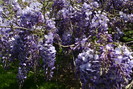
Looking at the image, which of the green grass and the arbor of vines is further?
the green grass

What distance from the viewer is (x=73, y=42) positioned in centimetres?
571

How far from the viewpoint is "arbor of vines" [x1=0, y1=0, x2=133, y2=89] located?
3133mm

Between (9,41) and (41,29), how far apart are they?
1345 millimetres

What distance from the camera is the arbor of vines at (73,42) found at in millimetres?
3133

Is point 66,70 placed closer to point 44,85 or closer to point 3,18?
point 44,85

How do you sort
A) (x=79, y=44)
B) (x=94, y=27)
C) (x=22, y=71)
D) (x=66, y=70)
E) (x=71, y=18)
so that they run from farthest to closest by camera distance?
(x=66, y=70), (x=71, y=18), (x=22, y=71), (x=94, y=27), (x=79, y=44)

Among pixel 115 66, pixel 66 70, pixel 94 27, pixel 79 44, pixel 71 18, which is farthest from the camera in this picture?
pixel 66 70

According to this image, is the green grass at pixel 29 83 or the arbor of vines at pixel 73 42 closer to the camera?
the arbor of vines at pixel 73 42

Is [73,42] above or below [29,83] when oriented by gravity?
above

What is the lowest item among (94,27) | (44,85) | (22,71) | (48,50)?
(44,85)

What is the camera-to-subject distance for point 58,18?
20.7 ft

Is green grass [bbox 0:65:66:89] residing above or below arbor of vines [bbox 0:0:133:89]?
below

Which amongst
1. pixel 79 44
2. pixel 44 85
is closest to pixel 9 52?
pixel 44 85

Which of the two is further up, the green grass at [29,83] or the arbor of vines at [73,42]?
the arbor of vines at [73,42]
